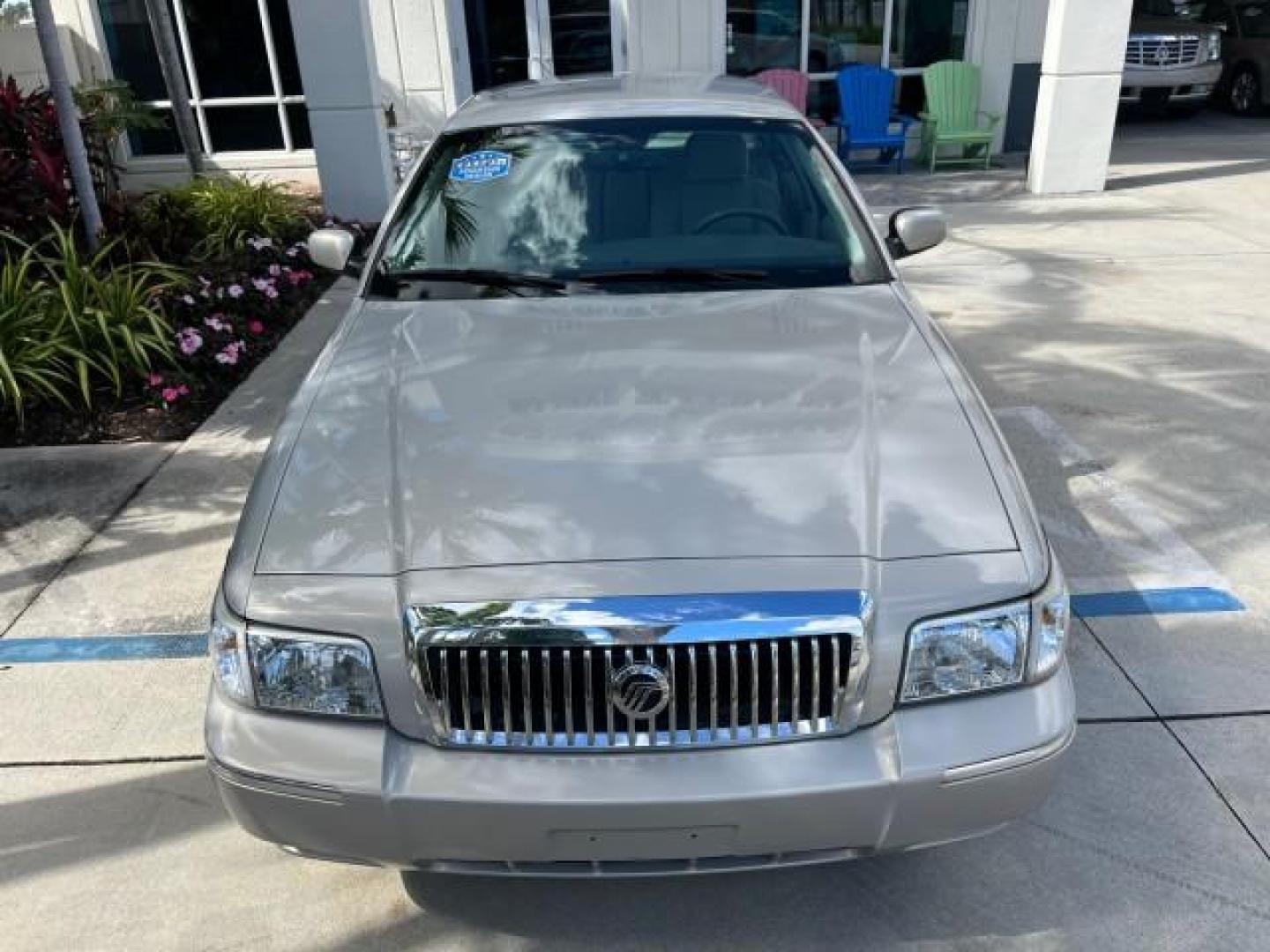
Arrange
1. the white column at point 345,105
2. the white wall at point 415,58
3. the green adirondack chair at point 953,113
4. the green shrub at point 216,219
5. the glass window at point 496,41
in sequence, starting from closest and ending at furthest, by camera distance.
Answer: the green shrub at point 216,219 → the white column at point 345,105 → the white wall at point 415,58 → the green adirondack chair at point 953,113 → the glass window at point 496,41

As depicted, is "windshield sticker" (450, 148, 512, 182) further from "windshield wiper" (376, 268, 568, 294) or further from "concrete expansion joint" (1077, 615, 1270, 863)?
"concrete expansion joint" (1077, 615, 1270, 863)

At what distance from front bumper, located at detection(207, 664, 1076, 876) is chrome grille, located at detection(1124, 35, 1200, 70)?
15471 mm

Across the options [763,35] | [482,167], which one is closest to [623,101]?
[482,167]

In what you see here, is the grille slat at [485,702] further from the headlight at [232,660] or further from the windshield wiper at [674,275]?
the windshield wiper at [674,275]

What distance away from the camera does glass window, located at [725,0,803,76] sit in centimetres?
1166

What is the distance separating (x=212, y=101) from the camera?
11688 millimetres

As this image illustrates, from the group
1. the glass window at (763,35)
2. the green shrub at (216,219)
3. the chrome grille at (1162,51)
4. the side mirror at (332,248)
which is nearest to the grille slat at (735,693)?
the side mirror at (332,248)

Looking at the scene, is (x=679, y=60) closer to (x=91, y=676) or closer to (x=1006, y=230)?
(x=1006, y=230)

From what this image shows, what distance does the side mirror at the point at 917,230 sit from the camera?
384 cm

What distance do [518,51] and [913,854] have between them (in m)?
10.9

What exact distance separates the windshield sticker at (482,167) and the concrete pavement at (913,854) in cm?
178

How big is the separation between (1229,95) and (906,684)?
1781 cm

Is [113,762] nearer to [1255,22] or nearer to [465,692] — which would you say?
[465,692]

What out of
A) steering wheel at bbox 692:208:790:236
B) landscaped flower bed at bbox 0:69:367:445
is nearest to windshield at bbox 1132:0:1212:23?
landscaped flower bed at bbox 0:69:367:445
